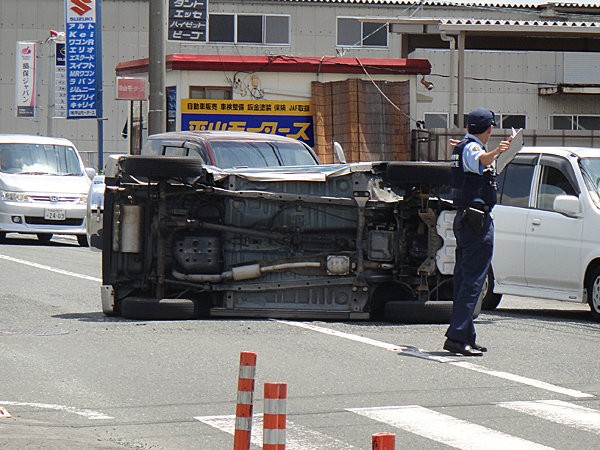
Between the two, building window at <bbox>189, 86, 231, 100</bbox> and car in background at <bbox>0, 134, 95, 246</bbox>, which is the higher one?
building window at <bbox>189, 86, 231, 100</bbox>

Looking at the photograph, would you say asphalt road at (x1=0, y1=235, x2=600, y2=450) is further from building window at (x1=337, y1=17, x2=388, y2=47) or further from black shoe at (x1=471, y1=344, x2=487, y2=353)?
building window at (x1=337, y1=17, x2=388, y2=47)

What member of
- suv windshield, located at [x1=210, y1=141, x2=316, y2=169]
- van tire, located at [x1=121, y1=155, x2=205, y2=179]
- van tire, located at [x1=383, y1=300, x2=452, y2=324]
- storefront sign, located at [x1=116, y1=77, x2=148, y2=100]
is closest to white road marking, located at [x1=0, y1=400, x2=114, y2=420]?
van tire, located at [x1=121, y1=155, x2=205, y2=179]

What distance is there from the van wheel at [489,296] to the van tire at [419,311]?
199 cm

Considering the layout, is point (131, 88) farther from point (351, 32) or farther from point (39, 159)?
point (351, 32)

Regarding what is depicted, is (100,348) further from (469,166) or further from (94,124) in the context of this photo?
(94,124)

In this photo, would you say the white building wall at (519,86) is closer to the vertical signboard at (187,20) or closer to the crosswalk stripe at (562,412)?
the vertical signboard at (187,20)

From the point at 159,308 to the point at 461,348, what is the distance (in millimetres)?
3044

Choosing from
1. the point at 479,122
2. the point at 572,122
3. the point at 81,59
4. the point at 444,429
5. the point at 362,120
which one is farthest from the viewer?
the point at 572,122

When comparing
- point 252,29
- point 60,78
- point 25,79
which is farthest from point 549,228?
point 252,29

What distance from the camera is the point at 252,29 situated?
41.7 m

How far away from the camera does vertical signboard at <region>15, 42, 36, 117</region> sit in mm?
39344

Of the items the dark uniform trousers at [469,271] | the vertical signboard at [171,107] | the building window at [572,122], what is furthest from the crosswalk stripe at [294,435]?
the building window at [572,122]

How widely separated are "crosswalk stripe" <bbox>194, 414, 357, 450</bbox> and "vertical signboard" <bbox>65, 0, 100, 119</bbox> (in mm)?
Answer: 23959

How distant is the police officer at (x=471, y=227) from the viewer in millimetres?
10141
